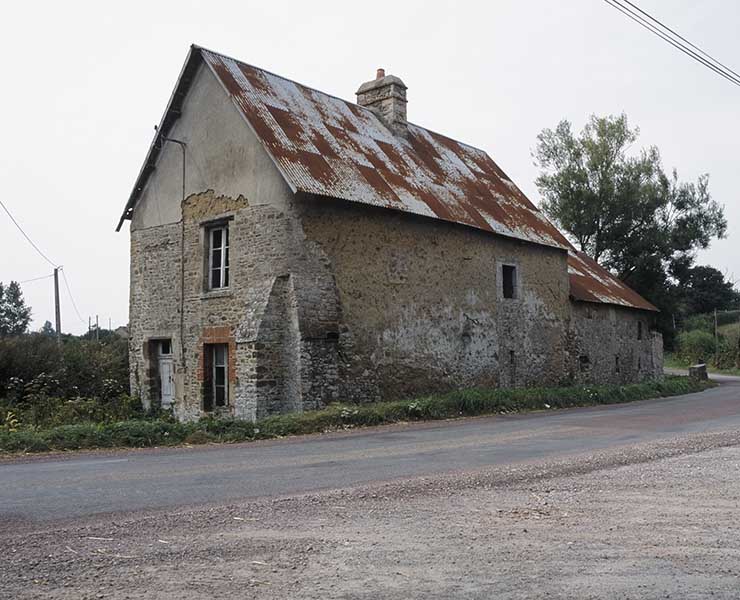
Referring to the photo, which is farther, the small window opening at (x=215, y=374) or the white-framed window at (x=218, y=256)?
the white-framed window at (x=218, y=256)

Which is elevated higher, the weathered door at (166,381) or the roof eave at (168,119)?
the roof eave at (168,119)

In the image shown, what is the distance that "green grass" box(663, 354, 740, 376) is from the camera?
146 feet

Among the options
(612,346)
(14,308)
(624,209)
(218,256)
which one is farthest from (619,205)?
(14,308)

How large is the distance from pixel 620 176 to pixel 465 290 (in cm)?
2113

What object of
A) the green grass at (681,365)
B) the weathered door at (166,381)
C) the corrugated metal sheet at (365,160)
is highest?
the corrugated metal sheet at (365,160)

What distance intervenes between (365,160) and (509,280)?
20.3 feet

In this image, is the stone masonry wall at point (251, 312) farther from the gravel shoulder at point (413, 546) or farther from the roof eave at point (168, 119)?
the gravel shoulder at point (413, 546)

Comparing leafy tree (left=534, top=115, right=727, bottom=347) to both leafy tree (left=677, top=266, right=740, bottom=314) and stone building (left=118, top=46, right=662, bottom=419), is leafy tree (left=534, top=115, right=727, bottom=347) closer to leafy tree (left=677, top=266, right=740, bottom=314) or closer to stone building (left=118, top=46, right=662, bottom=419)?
stone building (left=118, top=46, right=662, bottom=419)

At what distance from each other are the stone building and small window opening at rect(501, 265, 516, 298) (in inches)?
1.7

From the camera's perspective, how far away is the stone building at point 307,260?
623 inches

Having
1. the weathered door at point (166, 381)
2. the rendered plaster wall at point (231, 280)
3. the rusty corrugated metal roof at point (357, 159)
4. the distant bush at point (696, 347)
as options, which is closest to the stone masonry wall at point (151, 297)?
the rendered plaster wall at point (231, 280)

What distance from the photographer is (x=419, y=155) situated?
21.7 meters

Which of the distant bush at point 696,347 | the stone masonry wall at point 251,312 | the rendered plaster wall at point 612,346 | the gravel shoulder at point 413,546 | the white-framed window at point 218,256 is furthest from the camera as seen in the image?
the distant bush at point 696,347

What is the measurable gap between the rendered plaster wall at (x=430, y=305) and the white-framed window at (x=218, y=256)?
2.63 m
